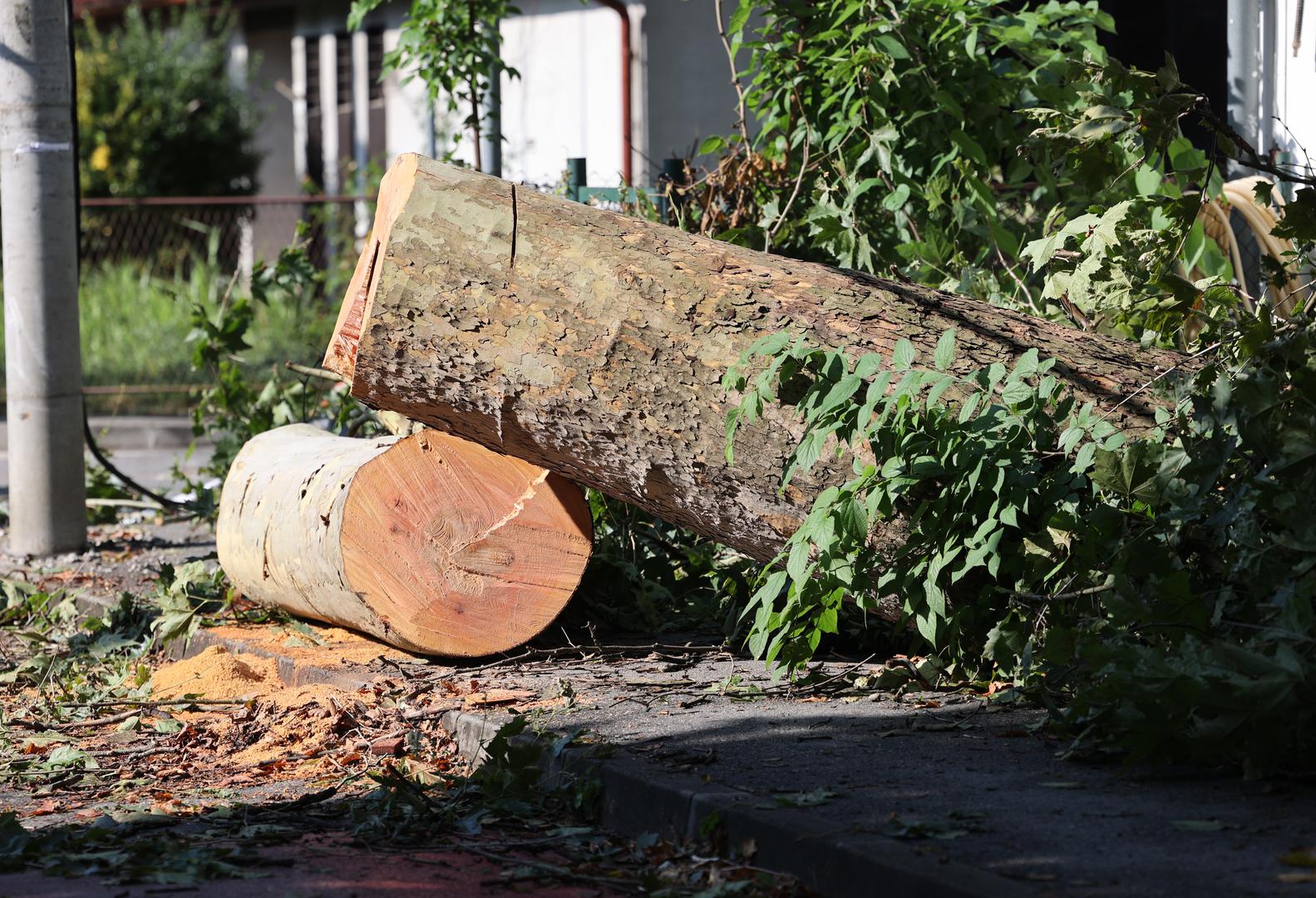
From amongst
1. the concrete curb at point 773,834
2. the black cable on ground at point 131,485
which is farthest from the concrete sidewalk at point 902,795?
the black cable on ground at point 131,485

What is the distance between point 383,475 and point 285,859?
62.8 inches

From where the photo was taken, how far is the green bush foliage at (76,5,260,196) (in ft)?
56.7

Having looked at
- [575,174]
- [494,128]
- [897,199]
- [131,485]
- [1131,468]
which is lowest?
[131,485]

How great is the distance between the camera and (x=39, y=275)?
22.5ft

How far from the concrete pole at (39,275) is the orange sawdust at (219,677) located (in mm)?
2340

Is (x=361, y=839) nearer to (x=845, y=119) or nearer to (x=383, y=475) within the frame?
(x=383, y=475)

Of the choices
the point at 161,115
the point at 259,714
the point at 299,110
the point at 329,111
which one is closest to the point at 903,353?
the point at 259,714

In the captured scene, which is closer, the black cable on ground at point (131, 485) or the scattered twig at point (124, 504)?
the black cable on ground at point (131, 485)

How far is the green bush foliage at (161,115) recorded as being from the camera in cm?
1730

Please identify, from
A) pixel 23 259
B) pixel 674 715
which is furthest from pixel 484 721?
→ pixel 23 259

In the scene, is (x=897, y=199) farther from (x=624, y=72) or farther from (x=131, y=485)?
(x=624, y=72)

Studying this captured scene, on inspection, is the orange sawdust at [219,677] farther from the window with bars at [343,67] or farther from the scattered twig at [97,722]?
the window with bars at [343,67]

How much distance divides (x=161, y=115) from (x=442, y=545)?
580 inches

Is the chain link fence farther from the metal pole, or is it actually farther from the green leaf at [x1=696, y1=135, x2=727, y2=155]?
the green leaf at [x1=696, y1=135, x2=727, y2=155]
